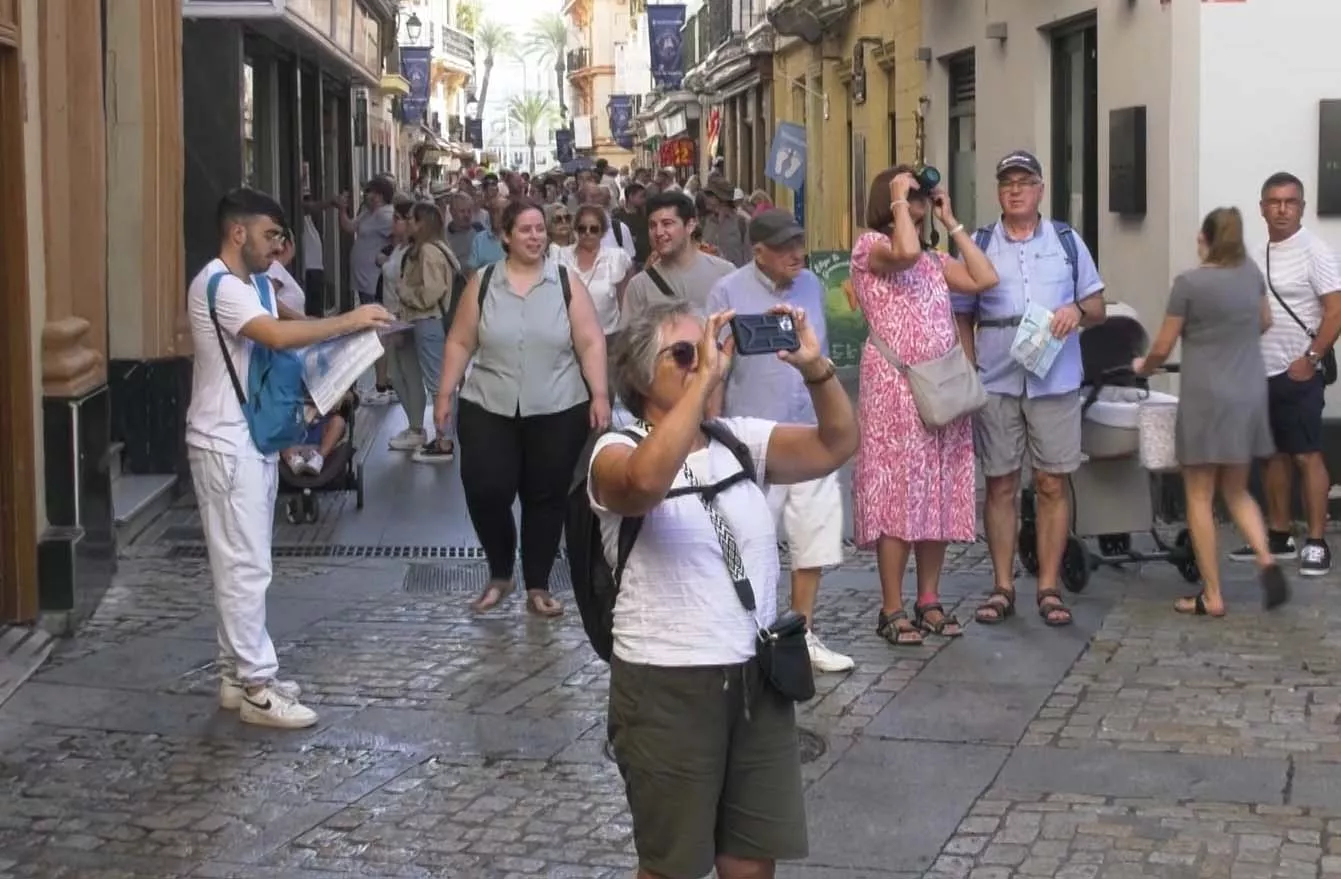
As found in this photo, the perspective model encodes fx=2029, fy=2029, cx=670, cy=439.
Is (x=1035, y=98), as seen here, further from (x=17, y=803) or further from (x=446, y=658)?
(x=17, y=803)

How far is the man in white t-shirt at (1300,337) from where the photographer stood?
970 centimetres

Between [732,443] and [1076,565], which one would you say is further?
[1076,565]

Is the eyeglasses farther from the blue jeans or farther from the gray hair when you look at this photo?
the blue jeans

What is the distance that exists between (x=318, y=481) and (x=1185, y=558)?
472 cm

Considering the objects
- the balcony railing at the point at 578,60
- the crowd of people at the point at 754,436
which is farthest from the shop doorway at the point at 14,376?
the balcony railing at the point at 578,60

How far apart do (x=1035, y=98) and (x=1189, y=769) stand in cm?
962

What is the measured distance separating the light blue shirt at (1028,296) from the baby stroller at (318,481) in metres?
3.94

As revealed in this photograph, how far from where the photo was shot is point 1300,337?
9.84 m

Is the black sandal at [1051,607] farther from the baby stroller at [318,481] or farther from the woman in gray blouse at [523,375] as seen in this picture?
the baby stroller at [318,481]

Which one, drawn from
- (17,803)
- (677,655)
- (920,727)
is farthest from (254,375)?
(677,655)

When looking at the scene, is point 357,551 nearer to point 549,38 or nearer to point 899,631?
point 899,631

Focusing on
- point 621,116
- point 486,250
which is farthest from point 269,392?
point 621,116

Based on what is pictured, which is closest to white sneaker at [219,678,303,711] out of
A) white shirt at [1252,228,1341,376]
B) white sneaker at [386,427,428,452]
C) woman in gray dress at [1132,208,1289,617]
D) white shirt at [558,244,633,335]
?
woman in gray dress at [1132,208,1289,617]

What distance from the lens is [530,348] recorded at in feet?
28.3
